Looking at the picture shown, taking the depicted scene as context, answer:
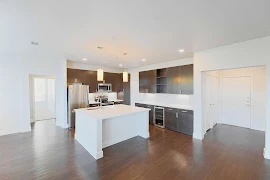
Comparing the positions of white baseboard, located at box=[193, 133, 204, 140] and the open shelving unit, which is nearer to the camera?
white baseboard, located at box=[193, 133, 204, 140]

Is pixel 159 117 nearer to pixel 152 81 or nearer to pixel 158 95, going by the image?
pixel 158 95

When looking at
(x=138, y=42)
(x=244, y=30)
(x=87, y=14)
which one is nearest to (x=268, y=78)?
(x=244, y=30)

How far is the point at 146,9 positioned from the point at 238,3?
1.24 metres

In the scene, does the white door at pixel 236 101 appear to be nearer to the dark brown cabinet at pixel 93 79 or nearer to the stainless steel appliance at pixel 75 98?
the dark brown cabinet at pixel 93 79

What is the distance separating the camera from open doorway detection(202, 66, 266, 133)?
4773mm

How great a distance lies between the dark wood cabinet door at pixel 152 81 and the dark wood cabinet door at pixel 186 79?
1.32m

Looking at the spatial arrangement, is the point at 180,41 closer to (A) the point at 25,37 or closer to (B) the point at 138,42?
(B) the point at 138,42

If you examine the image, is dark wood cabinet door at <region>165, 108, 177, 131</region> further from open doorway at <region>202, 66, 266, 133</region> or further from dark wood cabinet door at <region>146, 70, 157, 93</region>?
dark wood cabinet door at <region>146, 70, 157, 93</region>

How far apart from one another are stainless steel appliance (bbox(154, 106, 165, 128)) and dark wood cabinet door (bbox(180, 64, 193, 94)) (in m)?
1.15

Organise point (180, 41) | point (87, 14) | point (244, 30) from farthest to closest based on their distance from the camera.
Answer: point (180, 41), point (244, 30), point (87, 14)

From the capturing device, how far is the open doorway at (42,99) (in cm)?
624

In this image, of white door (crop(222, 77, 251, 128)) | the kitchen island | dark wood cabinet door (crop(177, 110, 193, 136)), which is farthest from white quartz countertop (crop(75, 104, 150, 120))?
white door (crop(222, 77, 251, 128))

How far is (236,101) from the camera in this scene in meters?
5.41

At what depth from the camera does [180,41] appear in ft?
10.7
